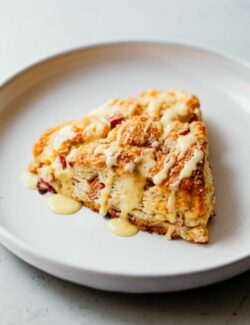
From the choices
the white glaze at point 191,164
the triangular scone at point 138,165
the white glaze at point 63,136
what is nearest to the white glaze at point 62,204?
the triangular scone at point 138,165

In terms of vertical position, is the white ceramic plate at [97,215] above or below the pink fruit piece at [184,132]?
below

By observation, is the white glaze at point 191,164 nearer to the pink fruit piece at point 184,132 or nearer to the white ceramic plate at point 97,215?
the pink fruit piece at point 184,132

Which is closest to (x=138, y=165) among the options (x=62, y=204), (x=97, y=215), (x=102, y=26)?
(x=97, y=215)

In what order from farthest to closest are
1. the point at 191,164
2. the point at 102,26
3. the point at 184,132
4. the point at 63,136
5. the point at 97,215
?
the point at 102,26 → the point at 63,136 → the point at 184,132 → the point at 97,215 → the point at 191,164

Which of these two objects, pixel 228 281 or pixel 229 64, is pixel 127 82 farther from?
pixel 228 281

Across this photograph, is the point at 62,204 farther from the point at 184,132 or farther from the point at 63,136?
the point at 184,132
